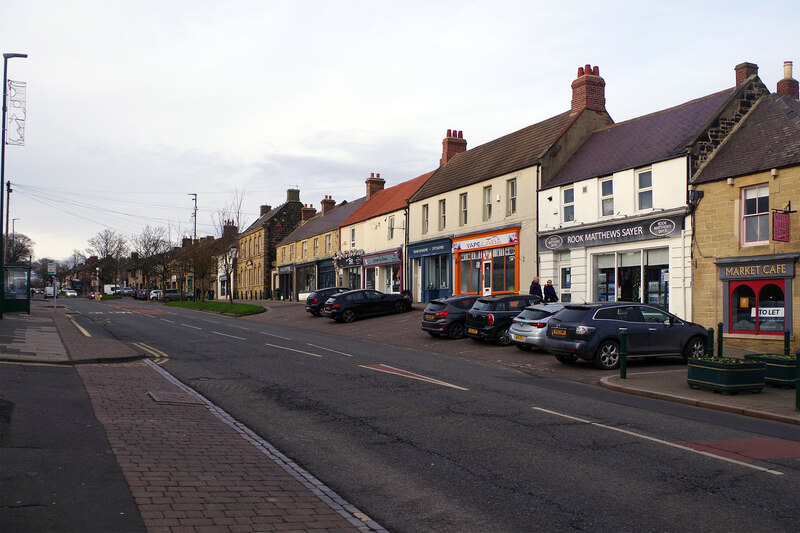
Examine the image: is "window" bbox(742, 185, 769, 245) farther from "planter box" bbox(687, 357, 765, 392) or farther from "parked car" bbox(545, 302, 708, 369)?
"planter box" bbox(687, 357, 765, 392)

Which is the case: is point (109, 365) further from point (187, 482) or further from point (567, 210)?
point (567, 210)

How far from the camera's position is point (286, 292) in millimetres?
61406

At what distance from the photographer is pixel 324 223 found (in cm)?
5612

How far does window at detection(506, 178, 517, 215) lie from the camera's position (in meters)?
30.0

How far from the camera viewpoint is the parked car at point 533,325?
59.1ft

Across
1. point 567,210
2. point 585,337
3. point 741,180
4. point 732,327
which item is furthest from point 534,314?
point 567,210

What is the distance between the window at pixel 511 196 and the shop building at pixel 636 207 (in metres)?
2.17

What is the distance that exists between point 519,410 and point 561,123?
22.4 meters

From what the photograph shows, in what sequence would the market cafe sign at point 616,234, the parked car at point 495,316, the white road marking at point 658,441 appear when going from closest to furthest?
the white road marking at point 658,441
the parked car at point 495,316
the market cafe sign at point 616,234

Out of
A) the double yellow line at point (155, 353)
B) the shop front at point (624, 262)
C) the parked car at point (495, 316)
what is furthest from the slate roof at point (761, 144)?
the double yellow line at point (155, 353)

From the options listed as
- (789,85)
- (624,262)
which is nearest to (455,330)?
(624,262)

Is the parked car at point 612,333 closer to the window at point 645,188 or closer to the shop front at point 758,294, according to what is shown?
the shop front at point 758,294

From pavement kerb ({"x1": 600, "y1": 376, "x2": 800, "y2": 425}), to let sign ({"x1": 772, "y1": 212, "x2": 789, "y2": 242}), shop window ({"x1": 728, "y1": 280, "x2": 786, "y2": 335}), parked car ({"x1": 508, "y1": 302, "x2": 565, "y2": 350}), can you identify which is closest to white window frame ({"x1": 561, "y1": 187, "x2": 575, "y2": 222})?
shop window ({"x1": 728, "y1": 280, "x2": 786, "y2": 335})

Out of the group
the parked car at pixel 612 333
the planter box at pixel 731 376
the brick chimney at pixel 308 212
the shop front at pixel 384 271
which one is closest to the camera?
the planter box at pixel 731 376
